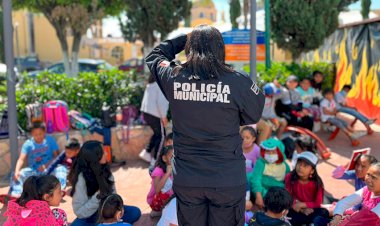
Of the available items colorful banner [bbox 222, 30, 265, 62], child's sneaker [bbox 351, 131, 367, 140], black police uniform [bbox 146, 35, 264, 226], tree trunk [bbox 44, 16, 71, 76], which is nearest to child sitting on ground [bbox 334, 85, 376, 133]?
child's sneaker [bbox 351, 131, 367, 140]

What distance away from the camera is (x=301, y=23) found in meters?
9.21

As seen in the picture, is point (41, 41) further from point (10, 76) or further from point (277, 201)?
point (277, 201)

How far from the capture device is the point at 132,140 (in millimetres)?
6543

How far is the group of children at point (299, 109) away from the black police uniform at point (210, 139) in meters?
4.46

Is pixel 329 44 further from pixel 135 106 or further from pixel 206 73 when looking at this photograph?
pixel 206 73

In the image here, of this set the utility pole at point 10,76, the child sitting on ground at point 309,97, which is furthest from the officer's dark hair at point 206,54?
the child sitting on ground at point 309,97

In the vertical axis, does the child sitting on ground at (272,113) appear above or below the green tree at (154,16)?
below

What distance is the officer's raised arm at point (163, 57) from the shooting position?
101 inches

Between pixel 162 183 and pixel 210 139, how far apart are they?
6.27 ft

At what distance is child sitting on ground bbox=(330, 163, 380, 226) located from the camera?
9.29ft

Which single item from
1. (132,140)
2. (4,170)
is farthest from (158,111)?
(4,170)

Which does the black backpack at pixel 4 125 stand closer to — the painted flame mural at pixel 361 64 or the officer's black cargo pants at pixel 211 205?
the officer's black cargo pants at pixel 211 205

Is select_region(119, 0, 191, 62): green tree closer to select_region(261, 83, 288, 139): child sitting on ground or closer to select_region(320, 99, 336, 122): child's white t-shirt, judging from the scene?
select_region(261, 83, 288, 139): child sitting on ground

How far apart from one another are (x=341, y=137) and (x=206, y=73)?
6.07m
